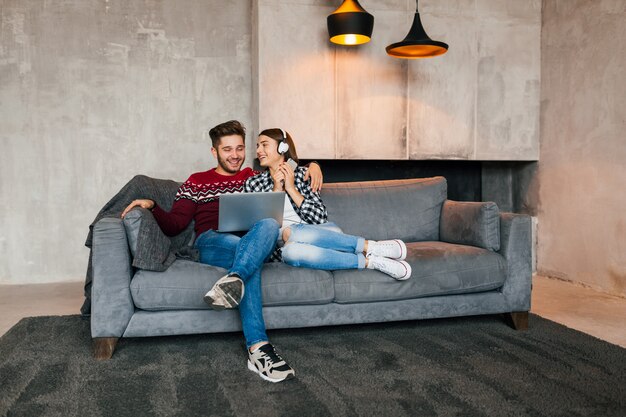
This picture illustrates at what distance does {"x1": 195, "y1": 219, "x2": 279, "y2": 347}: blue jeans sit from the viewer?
2254 millimetres

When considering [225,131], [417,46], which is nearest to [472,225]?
[225,131]

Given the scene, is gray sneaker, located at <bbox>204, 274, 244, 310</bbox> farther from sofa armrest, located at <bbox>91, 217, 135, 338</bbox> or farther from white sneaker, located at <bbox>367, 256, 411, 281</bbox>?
white sneaker, located at <bbox>367, 256, 411, 281</bbox>

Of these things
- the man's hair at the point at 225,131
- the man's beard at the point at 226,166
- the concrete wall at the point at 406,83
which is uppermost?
the concrete wall at the point at 406,83

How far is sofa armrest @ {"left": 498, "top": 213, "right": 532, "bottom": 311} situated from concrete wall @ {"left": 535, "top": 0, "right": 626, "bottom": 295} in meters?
1.31

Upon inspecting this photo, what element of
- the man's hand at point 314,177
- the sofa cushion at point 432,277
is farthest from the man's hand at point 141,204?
the sofa cushion at point 432,277

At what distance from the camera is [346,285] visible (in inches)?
103

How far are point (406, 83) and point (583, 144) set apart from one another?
1397 mm

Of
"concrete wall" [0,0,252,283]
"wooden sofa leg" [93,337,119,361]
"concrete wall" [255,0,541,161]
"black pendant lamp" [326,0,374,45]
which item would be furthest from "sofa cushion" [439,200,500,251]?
"concrete wall" [0,0,252,283]

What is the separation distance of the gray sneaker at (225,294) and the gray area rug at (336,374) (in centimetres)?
27

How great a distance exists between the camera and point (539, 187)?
4617 mm

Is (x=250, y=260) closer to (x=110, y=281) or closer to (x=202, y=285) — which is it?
(x=202, y=285)

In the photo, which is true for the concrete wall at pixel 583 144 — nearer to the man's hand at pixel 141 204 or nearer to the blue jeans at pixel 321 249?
the blue jeans at pixel 321 249

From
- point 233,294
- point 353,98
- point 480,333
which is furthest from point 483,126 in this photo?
point 233,294

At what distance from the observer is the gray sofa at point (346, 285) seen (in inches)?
94.4
